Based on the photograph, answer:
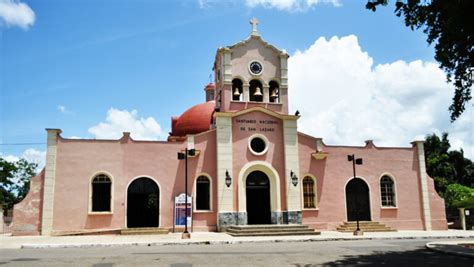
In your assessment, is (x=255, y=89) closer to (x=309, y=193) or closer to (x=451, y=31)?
(x=309, y=193)

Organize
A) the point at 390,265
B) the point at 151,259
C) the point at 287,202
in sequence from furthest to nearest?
the point at 287,202 < the point at 151,259 < the point at 390,265

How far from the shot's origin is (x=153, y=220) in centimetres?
2184

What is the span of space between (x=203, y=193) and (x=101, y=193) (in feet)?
16.4

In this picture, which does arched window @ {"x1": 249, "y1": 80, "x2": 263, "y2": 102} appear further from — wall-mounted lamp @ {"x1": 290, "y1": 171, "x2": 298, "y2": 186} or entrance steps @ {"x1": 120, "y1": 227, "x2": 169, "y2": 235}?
entrance steps @ {"x1": 120, "y1": 227, "x2": 169, "y2": 235}

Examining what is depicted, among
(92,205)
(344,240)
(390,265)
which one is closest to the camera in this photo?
(390,265)

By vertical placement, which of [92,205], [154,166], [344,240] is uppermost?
[154,166]

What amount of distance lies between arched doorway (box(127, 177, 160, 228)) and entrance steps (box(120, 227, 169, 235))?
0.62 meters

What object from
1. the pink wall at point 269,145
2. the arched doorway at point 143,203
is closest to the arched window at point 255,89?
the pink wall at point 269,145

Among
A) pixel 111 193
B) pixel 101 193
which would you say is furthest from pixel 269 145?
pixel 101 193

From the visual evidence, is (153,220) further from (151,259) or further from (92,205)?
(151,259)

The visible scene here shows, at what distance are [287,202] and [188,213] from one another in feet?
16.7

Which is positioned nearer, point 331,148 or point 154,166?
point 154,166

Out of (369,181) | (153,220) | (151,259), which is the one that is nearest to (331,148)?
(369,181)

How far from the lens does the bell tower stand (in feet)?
77.7
